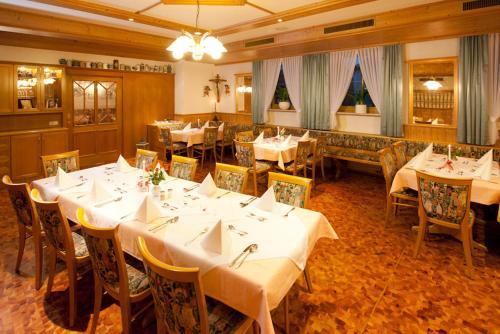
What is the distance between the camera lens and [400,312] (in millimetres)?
2336

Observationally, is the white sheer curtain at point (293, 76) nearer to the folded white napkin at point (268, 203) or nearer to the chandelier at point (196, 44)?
the chandelier at point (196, 44)

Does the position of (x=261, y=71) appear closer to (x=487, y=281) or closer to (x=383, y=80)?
(x=383, y=80)

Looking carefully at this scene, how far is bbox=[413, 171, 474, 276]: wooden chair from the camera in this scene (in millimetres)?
2773

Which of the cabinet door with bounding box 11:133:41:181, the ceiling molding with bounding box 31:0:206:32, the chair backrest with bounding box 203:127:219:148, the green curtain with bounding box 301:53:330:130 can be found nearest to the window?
the green curtain with bounding box 301:53:330:130

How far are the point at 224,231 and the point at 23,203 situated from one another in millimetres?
1843

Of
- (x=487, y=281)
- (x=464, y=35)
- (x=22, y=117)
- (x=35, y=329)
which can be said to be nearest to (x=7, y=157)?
(x=22, y=117)

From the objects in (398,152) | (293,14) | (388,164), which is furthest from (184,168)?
(398,152)

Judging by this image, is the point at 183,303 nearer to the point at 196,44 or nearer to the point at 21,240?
the point at 21,240

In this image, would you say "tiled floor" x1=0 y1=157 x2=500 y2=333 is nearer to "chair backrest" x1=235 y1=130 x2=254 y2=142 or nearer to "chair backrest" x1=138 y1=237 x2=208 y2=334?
"chair backrest" x1=138 y1=237 x2=208 y2=334

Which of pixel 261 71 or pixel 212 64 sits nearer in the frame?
pixel 261 71

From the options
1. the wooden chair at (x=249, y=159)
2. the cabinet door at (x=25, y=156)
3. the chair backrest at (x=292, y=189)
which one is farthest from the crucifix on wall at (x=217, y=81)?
the chair backrest at (x=292, y=189)

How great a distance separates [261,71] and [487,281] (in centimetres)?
650

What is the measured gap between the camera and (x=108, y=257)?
70.1 inches

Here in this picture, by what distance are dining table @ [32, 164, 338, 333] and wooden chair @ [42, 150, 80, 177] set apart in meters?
0.59
